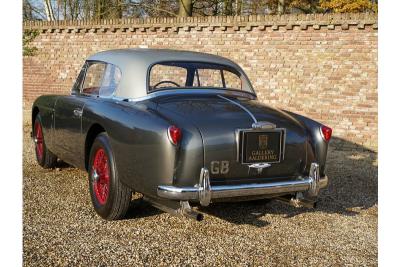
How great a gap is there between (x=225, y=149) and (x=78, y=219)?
157cm

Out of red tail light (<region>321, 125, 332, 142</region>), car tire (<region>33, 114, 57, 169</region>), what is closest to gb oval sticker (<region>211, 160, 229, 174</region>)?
red tail light (<region>321, 125, 332, 142</region>)

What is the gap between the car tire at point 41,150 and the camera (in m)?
5.94

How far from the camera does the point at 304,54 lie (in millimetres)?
9406

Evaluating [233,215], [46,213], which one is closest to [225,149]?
[233,215]

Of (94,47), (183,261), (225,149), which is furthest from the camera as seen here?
(94,47)

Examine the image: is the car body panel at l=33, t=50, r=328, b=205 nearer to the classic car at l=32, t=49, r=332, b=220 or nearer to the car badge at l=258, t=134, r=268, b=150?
the classic car at l=32, t=49, r=332, b=220

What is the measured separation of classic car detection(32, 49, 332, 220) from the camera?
11.0ft

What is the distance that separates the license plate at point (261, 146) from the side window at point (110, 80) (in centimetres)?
157

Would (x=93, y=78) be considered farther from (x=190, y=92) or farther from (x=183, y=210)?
(x=183, y=210)

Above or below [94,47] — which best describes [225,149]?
below

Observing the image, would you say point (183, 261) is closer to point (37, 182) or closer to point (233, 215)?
point (233, 215)

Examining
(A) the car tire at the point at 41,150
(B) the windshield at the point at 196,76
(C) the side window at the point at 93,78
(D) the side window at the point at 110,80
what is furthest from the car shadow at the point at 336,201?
(A) the car tire at the point at 41,150

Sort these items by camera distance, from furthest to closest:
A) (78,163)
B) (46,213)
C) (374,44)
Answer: (374,44) → (78,163) → (46,213)

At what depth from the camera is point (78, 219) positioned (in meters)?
4.03
